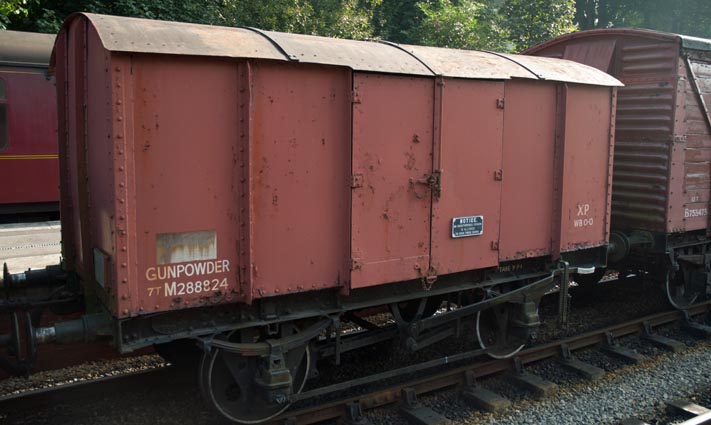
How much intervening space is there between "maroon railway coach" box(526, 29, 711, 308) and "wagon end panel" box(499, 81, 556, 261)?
2.09 meters

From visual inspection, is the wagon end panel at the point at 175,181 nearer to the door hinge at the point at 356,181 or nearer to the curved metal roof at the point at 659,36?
the door hinge at the point at 356,181

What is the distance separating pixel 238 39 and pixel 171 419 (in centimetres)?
329

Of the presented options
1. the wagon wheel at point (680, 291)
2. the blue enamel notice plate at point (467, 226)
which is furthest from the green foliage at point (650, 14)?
the blue enamel notice plate at point (467, 226)

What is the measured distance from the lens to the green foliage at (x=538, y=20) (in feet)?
54.1

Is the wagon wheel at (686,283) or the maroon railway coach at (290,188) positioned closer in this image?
the maroon railway coach at (290,188)

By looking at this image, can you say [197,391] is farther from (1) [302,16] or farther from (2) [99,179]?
(1) [302,16]

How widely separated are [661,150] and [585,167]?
1.80m

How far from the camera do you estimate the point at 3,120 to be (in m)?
11.6

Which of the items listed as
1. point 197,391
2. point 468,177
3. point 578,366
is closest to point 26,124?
point 197,391

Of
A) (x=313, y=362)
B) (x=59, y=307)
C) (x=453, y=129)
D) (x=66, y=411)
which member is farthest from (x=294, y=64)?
(x=66, y=411)

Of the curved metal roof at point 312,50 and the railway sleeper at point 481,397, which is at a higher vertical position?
the curved metal roof at point 312,50

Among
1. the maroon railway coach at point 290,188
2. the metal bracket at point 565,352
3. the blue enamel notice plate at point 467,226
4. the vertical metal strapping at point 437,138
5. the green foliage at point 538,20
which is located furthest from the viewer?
the green foliage at point 538,20

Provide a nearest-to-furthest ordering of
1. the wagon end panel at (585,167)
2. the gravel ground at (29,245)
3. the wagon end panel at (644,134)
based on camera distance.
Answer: the wagon end panel at (585,167) → the wagon end panel at (644,134) → the gravel ground at (29,245)

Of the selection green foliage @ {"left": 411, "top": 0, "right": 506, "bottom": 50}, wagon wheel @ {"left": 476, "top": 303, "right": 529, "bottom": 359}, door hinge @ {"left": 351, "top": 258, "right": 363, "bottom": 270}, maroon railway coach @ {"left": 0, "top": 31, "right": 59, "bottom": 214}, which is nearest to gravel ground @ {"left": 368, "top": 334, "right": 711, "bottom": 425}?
wagon wheel @ {"left": 476, "top": 303, "right": 529, "bottom": 359}
